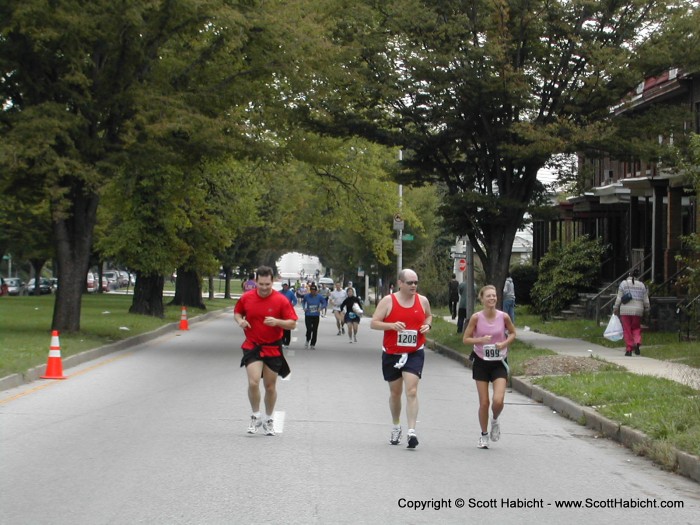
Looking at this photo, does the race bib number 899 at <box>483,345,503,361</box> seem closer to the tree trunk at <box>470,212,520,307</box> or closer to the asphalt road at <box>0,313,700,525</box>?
the asphalt road at <box>0,313,700,525</box>

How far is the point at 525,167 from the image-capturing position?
87.9 ft

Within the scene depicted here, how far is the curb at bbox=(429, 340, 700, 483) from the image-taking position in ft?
32.5

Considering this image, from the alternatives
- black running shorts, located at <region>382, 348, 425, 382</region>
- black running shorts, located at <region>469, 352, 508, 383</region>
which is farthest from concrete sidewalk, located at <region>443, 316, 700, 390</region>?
black running shorts, located at <region>382, 348, 425, 382</region>

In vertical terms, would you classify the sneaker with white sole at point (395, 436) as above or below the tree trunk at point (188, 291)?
below

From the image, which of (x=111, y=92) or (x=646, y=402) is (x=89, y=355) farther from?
(x=646, y=402)

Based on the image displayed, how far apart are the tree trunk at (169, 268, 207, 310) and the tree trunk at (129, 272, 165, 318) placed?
11279 millimetres

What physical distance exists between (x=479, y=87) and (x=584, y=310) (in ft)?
43.7

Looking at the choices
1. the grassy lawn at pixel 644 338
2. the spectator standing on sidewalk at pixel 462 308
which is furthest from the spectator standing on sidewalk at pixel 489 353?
the spectator standing on sidewalk at pixel 462 308

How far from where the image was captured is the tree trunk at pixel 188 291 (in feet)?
171

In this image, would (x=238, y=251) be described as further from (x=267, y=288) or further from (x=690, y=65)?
(x=267, y=288)

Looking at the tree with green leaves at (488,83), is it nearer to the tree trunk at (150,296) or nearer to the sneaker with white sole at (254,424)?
the sneaker with white sole at (254,424)

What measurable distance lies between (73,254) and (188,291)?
86.3 ft

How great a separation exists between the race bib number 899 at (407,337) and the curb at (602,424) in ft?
8.90

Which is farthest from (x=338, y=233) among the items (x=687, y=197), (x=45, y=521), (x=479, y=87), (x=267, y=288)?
(x=45, y=521)
